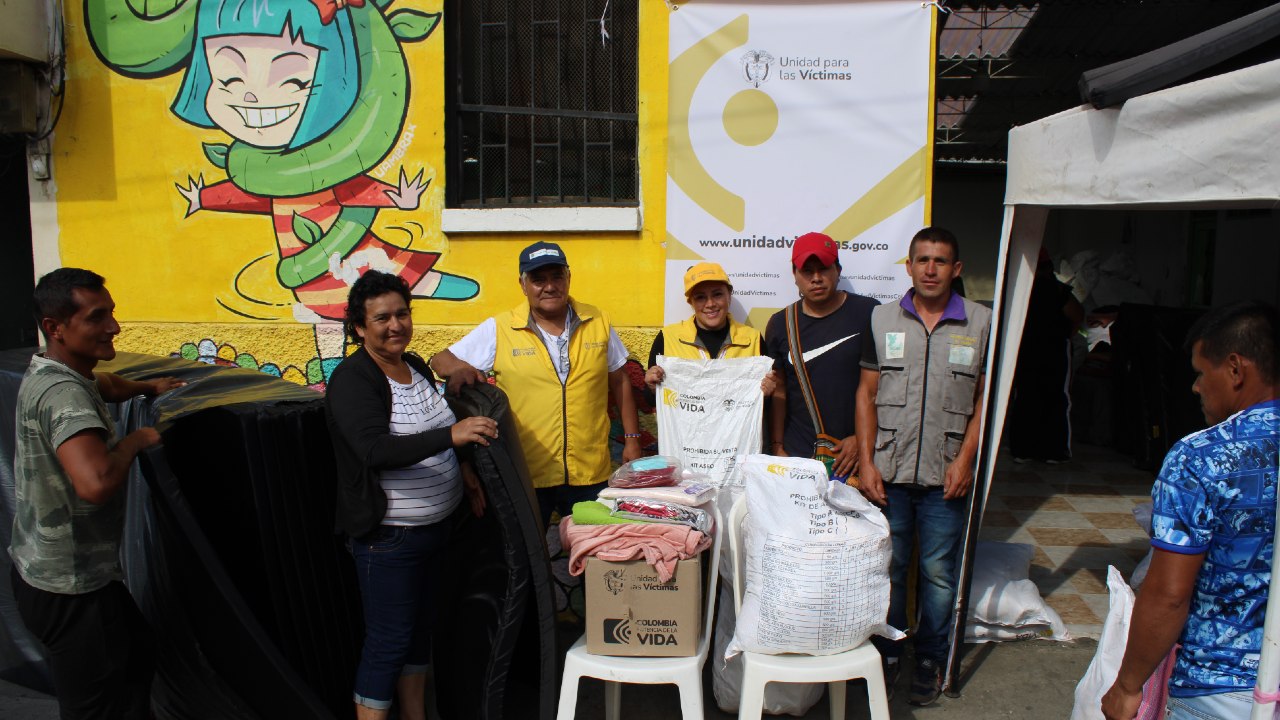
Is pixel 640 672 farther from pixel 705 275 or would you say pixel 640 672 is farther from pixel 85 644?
pixel 85 644

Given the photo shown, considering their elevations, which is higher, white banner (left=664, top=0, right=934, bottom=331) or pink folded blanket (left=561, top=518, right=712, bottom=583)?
white banner (left=664, top=0, right=934, bottom=331)

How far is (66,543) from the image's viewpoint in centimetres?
270

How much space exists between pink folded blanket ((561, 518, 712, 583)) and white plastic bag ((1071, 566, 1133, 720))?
132 centimetres

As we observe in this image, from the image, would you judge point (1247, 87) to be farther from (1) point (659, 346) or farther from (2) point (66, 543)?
(2) point (66, 543)

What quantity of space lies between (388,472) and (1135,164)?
260cm

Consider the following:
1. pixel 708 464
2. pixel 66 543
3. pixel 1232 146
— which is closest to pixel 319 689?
pixel 66 543

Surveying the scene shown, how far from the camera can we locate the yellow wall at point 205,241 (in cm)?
453

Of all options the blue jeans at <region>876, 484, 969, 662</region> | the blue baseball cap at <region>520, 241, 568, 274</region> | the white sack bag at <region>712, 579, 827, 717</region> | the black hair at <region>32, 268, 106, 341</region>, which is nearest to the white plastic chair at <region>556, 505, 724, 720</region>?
the white sack bag at <region>712, 579, 827, 717</region>

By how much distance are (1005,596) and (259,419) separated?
3.45 meters

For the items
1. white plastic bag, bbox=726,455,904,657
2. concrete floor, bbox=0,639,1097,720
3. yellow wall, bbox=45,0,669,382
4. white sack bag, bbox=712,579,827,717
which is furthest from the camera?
yellow wall, bbox=45,0,669,382

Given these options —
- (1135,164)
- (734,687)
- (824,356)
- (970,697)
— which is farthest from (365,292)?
(970,697)

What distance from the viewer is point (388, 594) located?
9.67 ft

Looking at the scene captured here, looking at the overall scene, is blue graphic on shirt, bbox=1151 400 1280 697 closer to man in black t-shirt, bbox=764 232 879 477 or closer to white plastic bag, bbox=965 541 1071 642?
man in black t-shirt, bbox=764 232 879 477

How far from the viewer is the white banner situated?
168 inches
